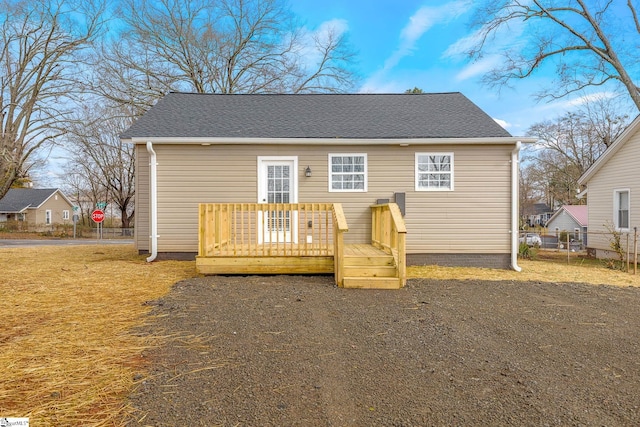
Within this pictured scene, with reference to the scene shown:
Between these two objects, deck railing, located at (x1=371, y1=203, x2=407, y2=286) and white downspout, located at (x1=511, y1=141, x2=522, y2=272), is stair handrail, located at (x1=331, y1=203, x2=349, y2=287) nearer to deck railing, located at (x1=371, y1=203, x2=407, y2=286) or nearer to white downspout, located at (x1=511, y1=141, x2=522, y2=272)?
deck railing, located at (x1=371, y1=203, x2=407, y2=286)

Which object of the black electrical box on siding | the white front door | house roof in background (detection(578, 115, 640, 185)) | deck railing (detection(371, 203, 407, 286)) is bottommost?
deck railing (detection(371, 203, 407, 286))

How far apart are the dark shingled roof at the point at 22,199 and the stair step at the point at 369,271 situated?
4090cm

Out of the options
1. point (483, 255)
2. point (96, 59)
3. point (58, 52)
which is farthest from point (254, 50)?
point (483, 255)

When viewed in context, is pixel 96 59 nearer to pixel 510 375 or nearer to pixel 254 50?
pixel 254 50

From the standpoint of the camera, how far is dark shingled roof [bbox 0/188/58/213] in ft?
113

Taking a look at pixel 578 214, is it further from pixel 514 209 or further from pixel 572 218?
pixel 514 209

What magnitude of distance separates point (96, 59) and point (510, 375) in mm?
20523

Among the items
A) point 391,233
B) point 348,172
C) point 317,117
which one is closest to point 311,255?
point 391,233

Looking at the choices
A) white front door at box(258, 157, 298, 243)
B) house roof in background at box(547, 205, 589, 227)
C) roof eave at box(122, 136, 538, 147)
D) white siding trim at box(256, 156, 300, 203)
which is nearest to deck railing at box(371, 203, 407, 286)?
roof eave at box(122, 136, 538, 147)

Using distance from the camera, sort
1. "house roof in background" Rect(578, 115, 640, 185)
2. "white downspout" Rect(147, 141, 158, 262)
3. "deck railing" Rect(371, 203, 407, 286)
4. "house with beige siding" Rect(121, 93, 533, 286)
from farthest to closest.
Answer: "house roof in background" Rect(578, 115, 640, 185) → "house with beige siding" Rect(121, 93, 533, 286) → "white downspout" Rect(147, 141, 158, 262) → "deck railing" Rect(371, 203, 407, 286)

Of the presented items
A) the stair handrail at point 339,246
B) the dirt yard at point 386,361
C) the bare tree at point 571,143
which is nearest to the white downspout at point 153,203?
the dirt yard at point 386,361

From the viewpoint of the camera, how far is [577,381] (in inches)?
97.5

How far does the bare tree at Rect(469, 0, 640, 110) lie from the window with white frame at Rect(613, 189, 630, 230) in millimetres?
6436

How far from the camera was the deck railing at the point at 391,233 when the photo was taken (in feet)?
17.8
